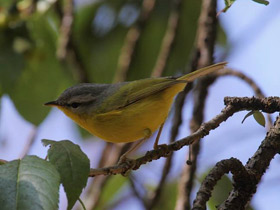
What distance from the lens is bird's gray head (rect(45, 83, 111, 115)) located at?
3939mm

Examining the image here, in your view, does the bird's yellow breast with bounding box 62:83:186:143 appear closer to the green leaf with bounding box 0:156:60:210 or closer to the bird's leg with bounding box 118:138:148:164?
the bird's leg with bounding box 118:138:148:164

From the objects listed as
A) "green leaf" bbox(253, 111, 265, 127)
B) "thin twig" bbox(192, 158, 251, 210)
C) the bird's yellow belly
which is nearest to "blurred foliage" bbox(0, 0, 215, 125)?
the bird's yellow belly

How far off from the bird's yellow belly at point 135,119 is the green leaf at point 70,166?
137 cm

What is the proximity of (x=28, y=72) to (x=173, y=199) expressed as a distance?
68.5 inches

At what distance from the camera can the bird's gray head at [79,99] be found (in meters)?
3.94

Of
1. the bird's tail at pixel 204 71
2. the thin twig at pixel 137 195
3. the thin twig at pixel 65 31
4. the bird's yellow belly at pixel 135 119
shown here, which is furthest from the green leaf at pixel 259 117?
the thin twig at pixel 65 31

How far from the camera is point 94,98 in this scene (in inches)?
158

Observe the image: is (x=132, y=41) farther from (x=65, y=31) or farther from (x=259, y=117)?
(x=259, y=117)

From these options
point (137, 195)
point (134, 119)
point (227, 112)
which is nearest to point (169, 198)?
point (137, 195)

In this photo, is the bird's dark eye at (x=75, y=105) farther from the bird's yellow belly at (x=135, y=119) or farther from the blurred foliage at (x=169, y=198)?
the blurred foliage at (x=169, y=198)

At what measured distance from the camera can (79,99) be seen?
3955 millimetres

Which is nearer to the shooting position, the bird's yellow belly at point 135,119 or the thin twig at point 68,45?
the bird's yellow belly at point 135,119

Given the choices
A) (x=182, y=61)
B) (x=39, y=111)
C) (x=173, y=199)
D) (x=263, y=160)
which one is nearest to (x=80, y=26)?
(x=182, y=61)

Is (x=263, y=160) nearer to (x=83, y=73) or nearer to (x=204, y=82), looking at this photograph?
(x=204, y=82)
